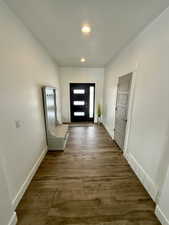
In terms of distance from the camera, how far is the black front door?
5.03 meters

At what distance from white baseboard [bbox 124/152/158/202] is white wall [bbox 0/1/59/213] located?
1.99 m

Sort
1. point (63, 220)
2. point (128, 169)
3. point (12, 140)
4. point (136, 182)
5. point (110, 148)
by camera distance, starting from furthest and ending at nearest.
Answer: point (110, 148) < point (128, 169) < point (136, 182) < point (12, 140) < point (63, 220)

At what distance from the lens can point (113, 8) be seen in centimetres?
137

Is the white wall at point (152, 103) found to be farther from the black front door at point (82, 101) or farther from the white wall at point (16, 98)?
the black front door at point (82, 101)

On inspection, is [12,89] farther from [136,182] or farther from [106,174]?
[136,182]

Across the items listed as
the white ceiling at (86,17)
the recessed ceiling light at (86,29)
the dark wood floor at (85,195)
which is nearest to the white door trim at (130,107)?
the dark wood floor at (85,195)

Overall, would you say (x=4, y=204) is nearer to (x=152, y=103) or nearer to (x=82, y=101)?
(x=152, y=103)

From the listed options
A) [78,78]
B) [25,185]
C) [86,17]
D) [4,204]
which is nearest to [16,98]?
[4,204]

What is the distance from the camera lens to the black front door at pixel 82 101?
5.03m

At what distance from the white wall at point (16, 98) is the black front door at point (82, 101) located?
3018 millimetres

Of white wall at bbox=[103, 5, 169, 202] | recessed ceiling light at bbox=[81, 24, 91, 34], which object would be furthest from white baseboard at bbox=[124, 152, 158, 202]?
recessed ceiling light at bbox=[81, 24, 91, 34]

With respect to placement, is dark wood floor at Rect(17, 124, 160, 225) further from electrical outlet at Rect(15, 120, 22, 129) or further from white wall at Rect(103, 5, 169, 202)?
electrical outlet at Rect(15, 120, 22, 129)

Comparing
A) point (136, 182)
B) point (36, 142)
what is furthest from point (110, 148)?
point (36, 142)

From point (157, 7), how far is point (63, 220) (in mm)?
Answer: 2973
